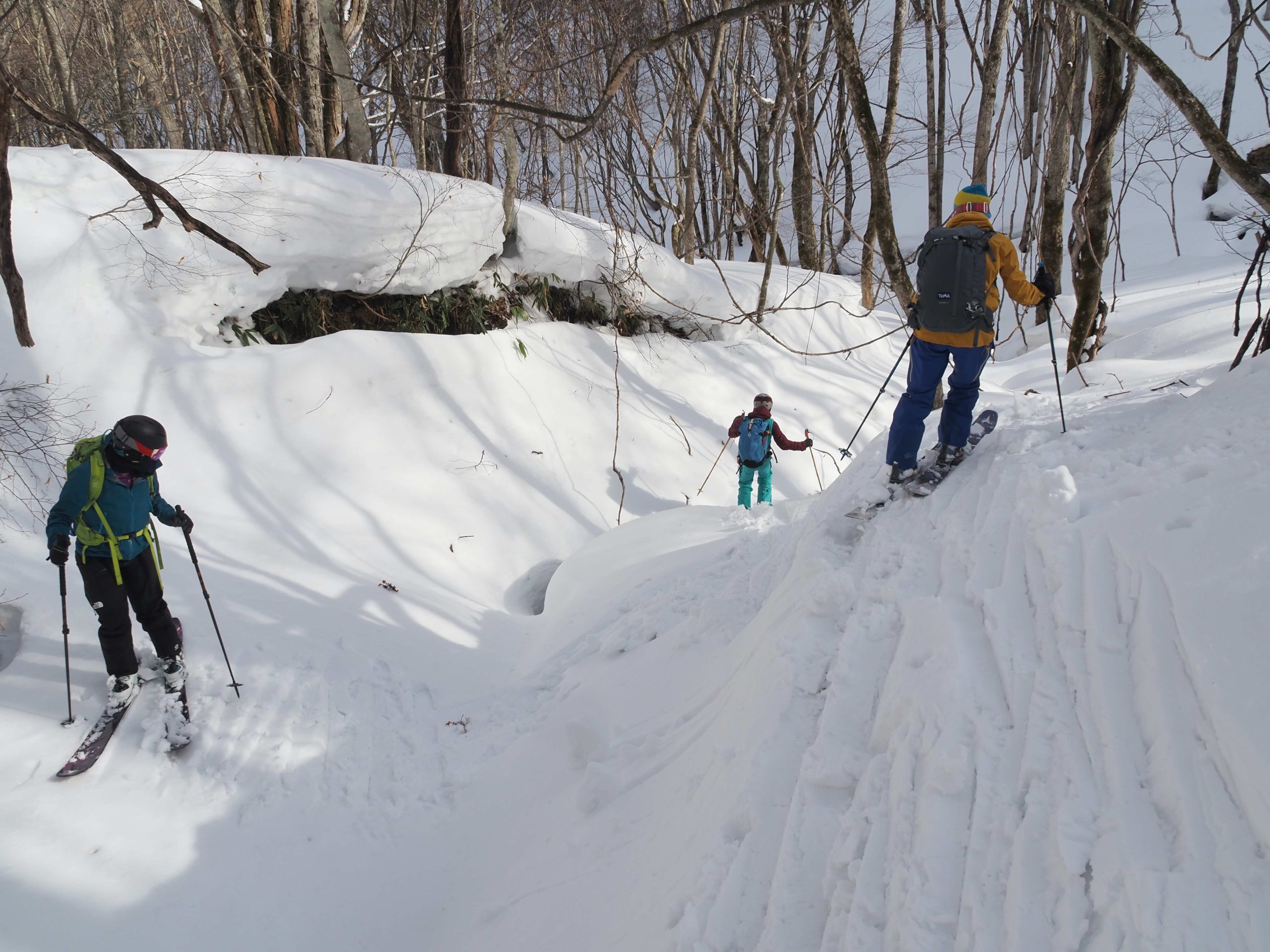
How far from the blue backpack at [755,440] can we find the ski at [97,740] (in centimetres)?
546

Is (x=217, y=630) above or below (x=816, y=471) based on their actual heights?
above

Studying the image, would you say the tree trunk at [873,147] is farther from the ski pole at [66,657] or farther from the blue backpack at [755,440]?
the ski pole at [66,657]

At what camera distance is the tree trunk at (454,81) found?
9703mm

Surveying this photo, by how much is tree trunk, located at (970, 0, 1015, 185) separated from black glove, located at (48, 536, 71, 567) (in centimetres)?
1016

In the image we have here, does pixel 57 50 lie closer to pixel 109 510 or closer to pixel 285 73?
pixel 285 73

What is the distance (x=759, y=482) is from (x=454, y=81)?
7.52 m

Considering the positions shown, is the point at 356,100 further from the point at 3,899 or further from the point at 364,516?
the point at 3,899

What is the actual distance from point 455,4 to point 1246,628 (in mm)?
11201

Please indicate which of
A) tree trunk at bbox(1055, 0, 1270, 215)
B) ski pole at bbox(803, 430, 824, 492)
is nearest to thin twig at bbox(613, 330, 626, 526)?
ski pole at bbox(803, 430, 824, 492)

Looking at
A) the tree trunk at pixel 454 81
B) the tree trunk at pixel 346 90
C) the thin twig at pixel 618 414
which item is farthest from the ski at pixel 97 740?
the tree trunk at pixel 454 81

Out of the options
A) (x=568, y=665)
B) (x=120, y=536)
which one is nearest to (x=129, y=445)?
(x=120, y=536)

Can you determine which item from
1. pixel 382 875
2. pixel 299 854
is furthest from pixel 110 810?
pixel 382 875

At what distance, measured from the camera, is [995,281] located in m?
3.75

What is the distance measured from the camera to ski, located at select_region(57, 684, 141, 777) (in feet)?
11.1
